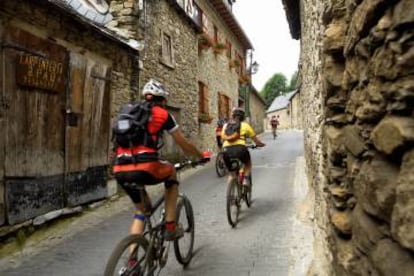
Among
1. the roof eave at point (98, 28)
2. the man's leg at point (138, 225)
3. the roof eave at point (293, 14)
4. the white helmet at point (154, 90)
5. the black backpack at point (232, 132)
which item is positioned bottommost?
the man's leg at point (138, 225)

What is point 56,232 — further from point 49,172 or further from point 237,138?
point 237,138

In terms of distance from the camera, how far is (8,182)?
19.2ft

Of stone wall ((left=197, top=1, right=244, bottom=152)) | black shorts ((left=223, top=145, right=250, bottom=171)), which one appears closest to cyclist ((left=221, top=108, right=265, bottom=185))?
black shorts ((left=223, top=145, right=250, bottom=171))

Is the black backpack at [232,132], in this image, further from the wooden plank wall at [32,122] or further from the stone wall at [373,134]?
the stone wall at [373,134]

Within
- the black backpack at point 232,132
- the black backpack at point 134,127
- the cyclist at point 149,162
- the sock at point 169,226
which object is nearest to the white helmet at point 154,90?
the cyclist at point 149,162

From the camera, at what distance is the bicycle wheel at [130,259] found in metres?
3.15

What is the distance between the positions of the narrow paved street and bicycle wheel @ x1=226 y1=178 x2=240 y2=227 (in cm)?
15

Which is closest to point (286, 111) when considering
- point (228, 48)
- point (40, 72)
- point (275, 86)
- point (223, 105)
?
point (275, 86)

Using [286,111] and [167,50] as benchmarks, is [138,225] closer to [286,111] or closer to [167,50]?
[167,50]

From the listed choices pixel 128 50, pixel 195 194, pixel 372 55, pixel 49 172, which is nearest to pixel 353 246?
pixel 372 55

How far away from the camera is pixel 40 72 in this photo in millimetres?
6574

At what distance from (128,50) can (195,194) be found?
3597 mm

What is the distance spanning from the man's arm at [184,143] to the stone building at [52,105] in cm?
309

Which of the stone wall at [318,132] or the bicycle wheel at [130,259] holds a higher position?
the stone wall at [318,132]
